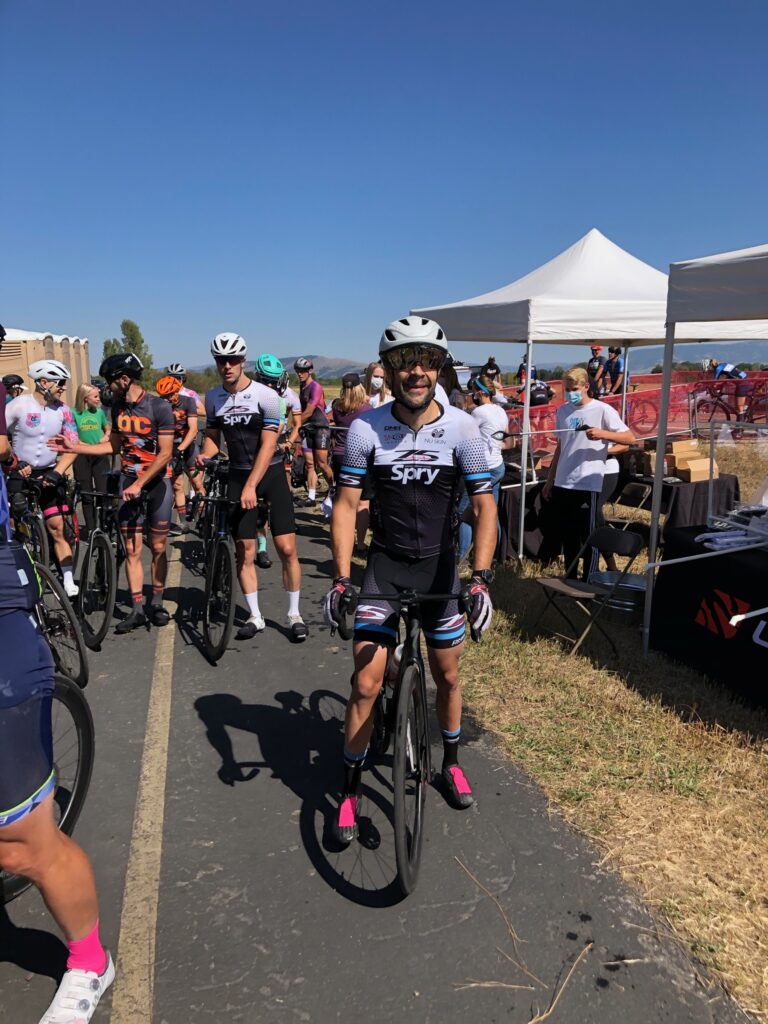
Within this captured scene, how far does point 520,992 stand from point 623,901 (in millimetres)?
655

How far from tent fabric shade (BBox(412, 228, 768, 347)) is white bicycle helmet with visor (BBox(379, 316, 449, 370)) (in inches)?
194

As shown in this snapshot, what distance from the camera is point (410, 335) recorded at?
2.90m

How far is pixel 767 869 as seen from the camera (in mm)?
2859

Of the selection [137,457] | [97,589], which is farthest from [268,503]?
[97,589]

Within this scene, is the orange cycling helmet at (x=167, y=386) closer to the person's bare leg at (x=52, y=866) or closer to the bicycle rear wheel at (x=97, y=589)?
the bicycle rear wheel at (x=97, y=589)

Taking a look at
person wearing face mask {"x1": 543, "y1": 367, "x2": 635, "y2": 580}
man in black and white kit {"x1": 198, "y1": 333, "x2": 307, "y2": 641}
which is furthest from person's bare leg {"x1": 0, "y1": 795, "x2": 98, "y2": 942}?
person wearing face mask {"x1": 543, "y1": 367, "x2": 635, "y2": 580}

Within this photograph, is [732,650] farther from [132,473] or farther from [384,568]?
[132,473]

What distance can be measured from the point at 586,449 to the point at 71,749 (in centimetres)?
476

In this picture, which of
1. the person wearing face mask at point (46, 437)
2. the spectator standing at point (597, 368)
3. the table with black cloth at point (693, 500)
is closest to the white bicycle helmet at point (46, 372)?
the person wearing face mask at point (46, 437)

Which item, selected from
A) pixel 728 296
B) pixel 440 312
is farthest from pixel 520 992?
pixel 440 312

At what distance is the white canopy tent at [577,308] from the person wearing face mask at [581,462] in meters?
0.89

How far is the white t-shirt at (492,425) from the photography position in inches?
265

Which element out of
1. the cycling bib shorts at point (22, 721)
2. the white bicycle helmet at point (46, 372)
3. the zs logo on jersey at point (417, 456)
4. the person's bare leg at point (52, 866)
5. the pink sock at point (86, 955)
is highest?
the white bicycle helmet at point (46, 372)

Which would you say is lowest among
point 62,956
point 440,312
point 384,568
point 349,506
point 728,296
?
point 62,956
